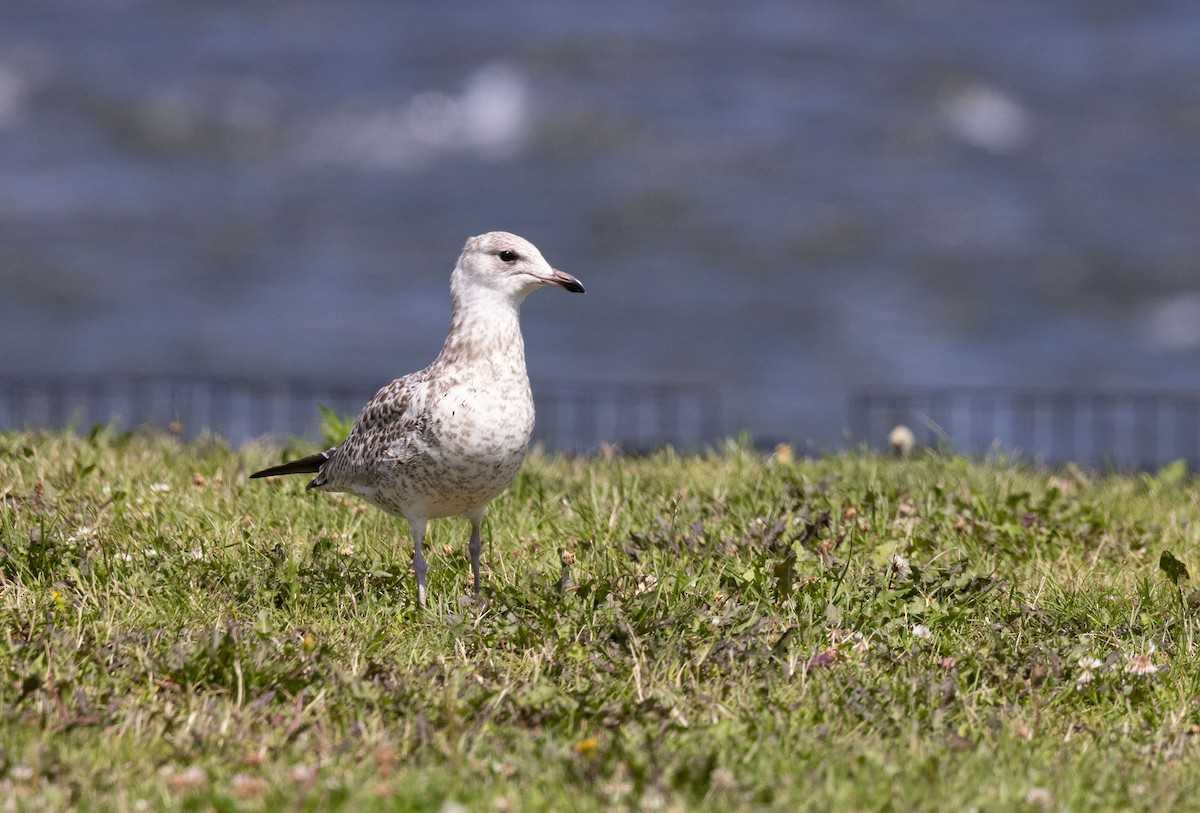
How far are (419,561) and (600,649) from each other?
48.6 inches

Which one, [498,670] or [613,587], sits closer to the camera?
[498,670]

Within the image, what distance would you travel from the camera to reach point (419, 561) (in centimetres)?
632

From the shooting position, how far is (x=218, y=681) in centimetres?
505

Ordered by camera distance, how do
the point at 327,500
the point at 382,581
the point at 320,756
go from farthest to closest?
the point at 327,500 → the point at 382,581 → the point at 320,756

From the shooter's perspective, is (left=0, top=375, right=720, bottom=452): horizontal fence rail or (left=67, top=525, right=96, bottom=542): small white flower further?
(left=0, top=375, right=720, bottom=452): horizontal fence rail

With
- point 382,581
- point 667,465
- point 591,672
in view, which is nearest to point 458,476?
point 382,581

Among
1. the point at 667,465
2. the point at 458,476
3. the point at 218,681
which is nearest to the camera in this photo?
the point at 218,681

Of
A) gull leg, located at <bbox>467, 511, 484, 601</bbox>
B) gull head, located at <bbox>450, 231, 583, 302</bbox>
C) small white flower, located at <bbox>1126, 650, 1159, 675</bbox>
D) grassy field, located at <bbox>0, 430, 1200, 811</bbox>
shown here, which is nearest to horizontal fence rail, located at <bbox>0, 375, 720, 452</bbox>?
grassy field, located at <bbox>0, 430, 1200, 811</bbox>

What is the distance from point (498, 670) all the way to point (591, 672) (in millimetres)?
370

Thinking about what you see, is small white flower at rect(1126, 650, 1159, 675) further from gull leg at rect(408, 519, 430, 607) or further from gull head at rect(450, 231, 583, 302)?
gull leg at rect(408, 519, 430, 607)

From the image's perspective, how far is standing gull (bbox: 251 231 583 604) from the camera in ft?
19.8

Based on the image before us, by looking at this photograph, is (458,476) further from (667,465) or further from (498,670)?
(667,465)

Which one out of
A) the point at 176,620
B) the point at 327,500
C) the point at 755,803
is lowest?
the point at 755,803

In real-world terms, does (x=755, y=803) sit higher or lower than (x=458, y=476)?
lower
